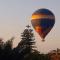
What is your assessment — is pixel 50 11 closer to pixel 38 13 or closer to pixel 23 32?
pixel 38 13

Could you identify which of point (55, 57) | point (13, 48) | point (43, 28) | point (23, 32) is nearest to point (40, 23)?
point (43, 28)

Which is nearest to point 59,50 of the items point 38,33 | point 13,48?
point 38,33

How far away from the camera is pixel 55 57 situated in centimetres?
5388

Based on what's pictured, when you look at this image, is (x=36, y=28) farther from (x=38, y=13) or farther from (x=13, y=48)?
(x=13, y=48)

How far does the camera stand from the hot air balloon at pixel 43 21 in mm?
42531

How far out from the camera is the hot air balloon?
1674 inches

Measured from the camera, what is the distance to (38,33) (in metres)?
45.0

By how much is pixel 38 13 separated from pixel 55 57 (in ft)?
40.8

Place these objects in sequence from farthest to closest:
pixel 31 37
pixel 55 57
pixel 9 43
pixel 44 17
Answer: pixel 31 37 < pixel 55 57 < pixel 44 17 < pixel 9 43

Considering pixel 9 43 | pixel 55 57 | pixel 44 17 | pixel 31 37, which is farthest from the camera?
pixel 31 37

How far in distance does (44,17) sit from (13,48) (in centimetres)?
3098

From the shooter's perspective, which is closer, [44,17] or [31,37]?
[44,17]

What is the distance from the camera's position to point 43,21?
42.7 meters

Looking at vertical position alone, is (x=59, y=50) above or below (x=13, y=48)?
below
